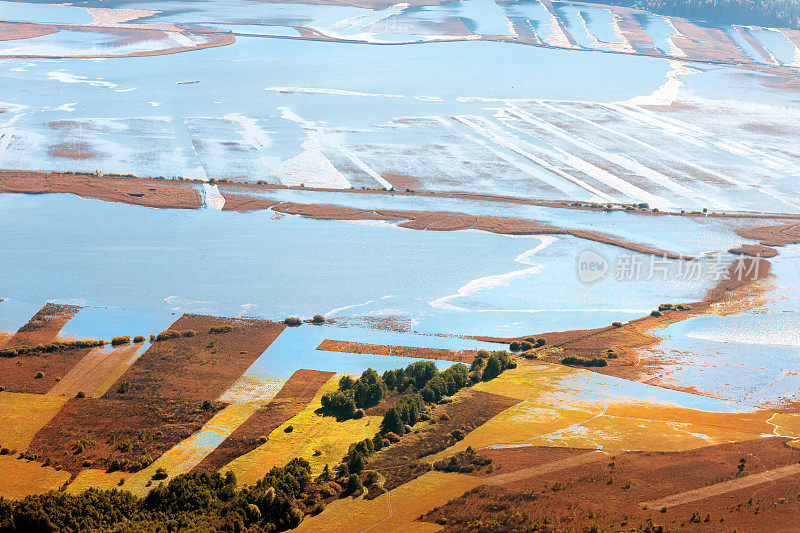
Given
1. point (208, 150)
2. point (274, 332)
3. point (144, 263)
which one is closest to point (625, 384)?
point (274, 332)

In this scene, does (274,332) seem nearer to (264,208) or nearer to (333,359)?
(333,359)

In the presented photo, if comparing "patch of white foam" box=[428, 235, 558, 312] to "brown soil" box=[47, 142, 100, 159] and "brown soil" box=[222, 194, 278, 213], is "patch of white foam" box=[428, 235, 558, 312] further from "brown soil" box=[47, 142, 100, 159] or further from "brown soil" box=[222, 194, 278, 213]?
"brown soil" box=[47, 142, 100, 159]

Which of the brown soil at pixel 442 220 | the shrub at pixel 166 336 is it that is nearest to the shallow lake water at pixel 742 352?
the brown soil at pixel 442 220

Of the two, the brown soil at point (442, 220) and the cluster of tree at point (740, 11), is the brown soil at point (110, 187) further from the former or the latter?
Answer: the cluster of tree at point (740, 11)

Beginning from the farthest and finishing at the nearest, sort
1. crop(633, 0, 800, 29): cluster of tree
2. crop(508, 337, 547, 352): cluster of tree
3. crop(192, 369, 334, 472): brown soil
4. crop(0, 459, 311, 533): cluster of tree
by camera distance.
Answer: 1. crop(633, 0, 800, 29): cluster of tree
2. crop(508, 337, 547, 352): cluster of tree
3. crop(192, 369, 334, 472): brown soil
4. crop(0, 459, 311, 533): cluster of tree

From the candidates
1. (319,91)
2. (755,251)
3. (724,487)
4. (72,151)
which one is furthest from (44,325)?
(319,91)

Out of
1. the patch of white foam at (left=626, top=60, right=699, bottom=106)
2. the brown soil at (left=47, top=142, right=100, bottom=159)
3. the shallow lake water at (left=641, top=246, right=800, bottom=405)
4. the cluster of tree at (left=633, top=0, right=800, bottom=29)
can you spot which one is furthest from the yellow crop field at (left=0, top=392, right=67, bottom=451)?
the cluster of tree at (left=633, top=0, right=800, bottom=29)

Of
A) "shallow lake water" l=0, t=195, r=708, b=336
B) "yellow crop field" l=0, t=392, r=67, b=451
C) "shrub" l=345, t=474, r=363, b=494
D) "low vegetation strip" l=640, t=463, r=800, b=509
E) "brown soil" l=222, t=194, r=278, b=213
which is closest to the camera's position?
"low vegetation strip" l=640, t=463, r=800, b=509

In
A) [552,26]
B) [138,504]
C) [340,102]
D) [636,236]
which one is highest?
[552,26]

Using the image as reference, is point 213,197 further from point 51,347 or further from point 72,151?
point 51,347
